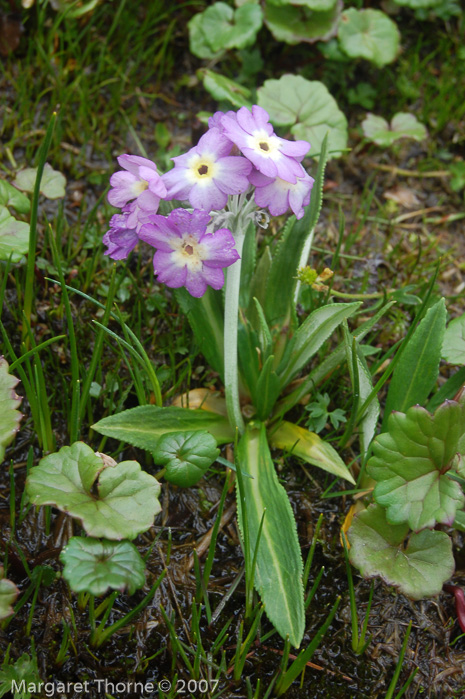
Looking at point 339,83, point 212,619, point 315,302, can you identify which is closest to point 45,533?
point 212,619

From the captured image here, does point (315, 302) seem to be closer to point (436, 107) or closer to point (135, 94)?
point (135, 94)

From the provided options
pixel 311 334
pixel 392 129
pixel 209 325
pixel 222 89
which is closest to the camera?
pixel 311 334

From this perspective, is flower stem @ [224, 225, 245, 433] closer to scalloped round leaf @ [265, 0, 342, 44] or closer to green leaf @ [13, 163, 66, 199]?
green leaf @ [13, 163, 66, 199]

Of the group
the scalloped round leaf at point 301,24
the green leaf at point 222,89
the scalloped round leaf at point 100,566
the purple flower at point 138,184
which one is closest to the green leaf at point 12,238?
the purple flower at point 138,184

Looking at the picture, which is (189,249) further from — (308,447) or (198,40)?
(198,40)

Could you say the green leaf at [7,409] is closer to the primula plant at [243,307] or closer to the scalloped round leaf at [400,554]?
the primula plant at [243,307]

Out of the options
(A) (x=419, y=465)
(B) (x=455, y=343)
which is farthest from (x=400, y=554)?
(B) (x=455, y=343)
